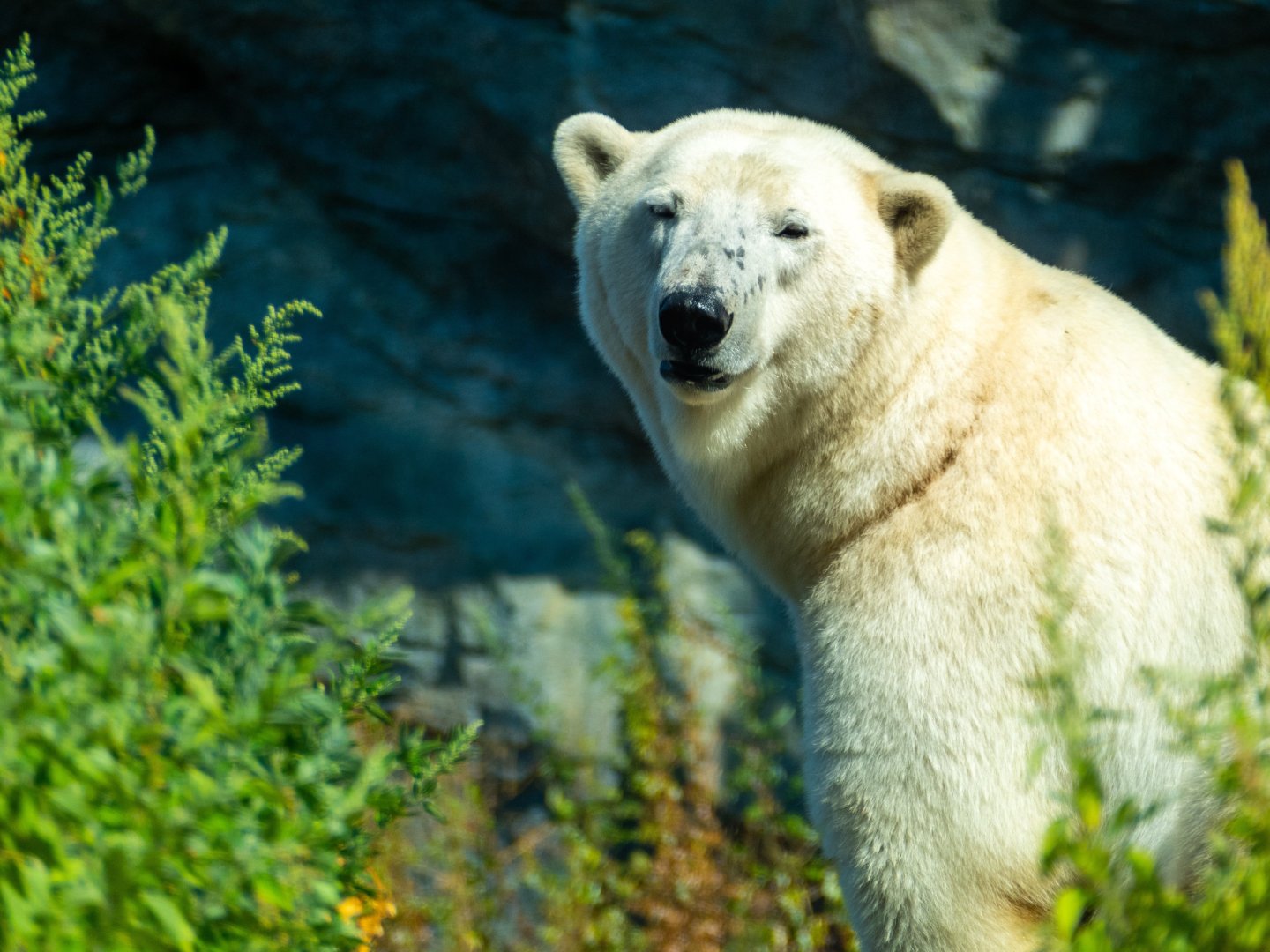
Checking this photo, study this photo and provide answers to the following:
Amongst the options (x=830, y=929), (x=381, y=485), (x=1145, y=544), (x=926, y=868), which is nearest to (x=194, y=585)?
(x=926, y=868)

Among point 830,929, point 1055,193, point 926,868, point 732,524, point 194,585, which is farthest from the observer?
point 1055,193

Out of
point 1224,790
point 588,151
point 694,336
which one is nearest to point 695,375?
point 694,336

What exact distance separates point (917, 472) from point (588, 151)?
1.27 m

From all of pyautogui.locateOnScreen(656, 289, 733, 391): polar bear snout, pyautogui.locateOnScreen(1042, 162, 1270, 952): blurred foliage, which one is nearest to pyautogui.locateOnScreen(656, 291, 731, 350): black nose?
pyautogui.locateOnScreen(656, 289, 733, 391): polar bear snout

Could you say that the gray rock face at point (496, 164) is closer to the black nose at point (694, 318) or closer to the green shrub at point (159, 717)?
the black nose at point (694, 318)

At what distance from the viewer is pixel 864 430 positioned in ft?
8.84

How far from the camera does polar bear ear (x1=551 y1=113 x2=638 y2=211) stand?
3176 millimetres

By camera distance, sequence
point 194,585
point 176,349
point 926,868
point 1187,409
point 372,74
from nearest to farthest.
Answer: point 194,585
point 176,349
point 926,868
point 1187,409
point 372,74

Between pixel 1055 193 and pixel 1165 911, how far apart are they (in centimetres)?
406

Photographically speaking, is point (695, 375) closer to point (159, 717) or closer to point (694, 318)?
point (694, 318)

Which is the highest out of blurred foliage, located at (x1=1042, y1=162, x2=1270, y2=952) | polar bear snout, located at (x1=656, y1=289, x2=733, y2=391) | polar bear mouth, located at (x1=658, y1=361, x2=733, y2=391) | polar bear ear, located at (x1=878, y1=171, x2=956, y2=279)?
blurred foliage, located at (x1=1042, y1=162, x2=1270, y2=952)

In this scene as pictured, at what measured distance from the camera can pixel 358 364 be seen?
532 centimetres

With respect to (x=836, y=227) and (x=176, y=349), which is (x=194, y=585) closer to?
(x=176, y=349)

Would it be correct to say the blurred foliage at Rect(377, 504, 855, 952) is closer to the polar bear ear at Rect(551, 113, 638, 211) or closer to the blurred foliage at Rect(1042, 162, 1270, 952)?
the polar bear ear at Rect(551, 113, 638, 211)
